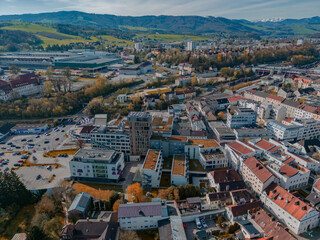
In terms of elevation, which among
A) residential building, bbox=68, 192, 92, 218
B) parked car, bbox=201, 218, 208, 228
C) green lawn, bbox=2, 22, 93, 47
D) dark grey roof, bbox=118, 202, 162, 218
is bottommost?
parked car, bbox=201, 218, 208, 228

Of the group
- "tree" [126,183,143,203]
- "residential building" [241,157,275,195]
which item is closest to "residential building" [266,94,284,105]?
"residential building" [241,157,275,195]

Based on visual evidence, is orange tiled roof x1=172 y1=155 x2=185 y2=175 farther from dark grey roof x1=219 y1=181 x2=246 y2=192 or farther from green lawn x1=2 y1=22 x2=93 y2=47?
green lawn x1=2 y1=22 x2=93 y2=47

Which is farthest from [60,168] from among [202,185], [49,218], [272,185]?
[272,185]

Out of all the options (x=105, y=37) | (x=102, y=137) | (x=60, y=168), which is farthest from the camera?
(x=105, y=37)

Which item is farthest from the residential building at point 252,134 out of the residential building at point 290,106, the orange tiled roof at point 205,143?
the residential building at point 290,106

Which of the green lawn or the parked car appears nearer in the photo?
the parked car

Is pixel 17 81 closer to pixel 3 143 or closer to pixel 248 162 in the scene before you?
pixel 3 143

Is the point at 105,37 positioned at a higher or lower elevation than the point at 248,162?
higher

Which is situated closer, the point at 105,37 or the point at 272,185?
the point at 272,185
